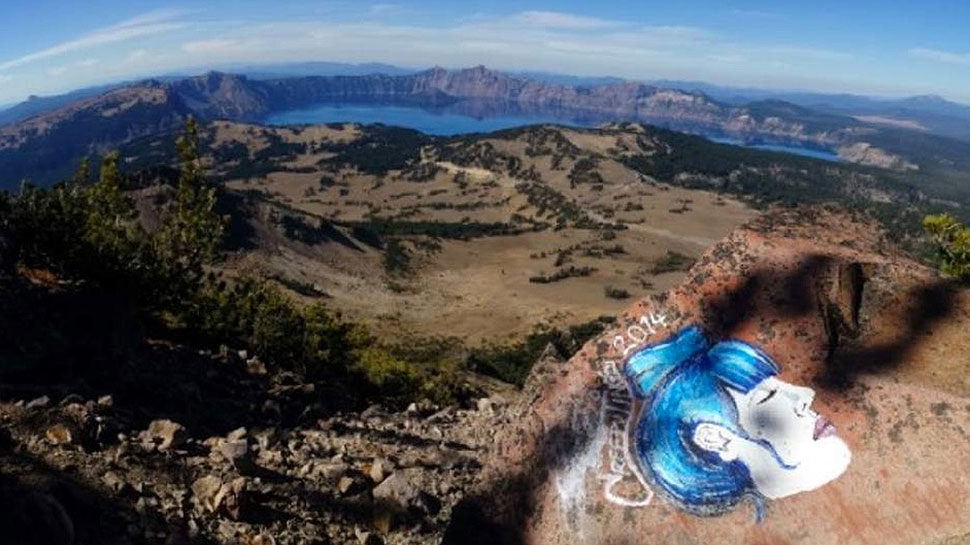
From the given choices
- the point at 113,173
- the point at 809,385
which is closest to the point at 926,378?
the point at 809,385

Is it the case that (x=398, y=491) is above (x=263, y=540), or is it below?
below

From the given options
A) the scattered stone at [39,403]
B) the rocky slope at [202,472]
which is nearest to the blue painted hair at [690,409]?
the rocky slope at [202,472]

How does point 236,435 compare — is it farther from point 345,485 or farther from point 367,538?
point 367,538

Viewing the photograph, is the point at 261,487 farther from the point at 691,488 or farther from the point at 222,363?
the point at 222,363

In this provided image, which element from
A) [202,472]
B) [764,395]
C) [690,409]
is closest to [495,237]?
[202,472]

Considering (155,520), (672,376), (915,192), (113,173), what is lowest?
(915,192)

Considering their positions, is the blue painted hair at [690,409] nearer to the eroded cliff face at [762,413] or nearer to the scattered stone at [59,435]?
the eroded cliff face at [762,413]
